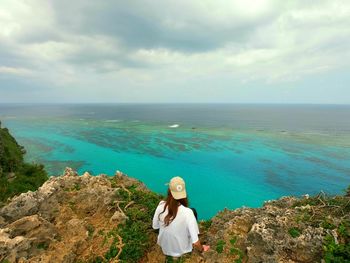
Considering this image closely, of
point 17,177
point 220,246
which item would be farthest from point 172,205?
point 17,177

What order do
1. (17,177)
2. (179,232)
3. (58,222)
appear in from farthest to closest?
(17,177)
(58,222)
(179,232)

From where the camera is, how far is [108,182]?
33.1ft

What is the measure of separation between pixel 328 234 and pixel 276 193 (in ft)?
95.3

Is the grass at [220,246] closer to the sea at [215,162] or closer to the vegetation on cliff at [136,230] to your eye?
the vegetation on cliff at [136,230]

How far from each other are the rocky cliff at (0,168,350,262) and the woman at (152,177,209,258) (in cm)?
61

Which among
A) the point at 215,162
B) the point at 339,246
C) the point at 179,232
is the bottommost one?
the point at 215,162

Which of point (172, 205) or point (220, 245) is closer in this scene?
point (172, 205)

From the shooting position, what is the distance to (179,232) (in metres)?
5.64

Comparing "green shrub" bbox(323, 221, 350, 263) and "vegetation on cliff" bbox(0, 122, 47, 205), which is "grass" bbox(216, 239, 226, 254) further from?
"vegetation on cliff" bbox(0, 122, 47, 205)

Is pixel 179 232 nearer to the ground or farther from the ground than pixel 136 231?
farther from the ground

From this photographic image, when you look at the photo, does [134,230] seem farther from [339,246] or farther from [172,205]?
[339,246]

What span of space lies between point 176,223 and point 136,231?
213 cm

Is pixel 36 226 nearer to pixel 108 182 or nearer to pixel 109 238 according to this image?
pixel 109 238

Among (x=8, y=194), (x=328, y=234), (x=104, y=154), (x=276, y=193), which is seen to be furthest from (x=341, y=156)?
(x=8, y=194)
